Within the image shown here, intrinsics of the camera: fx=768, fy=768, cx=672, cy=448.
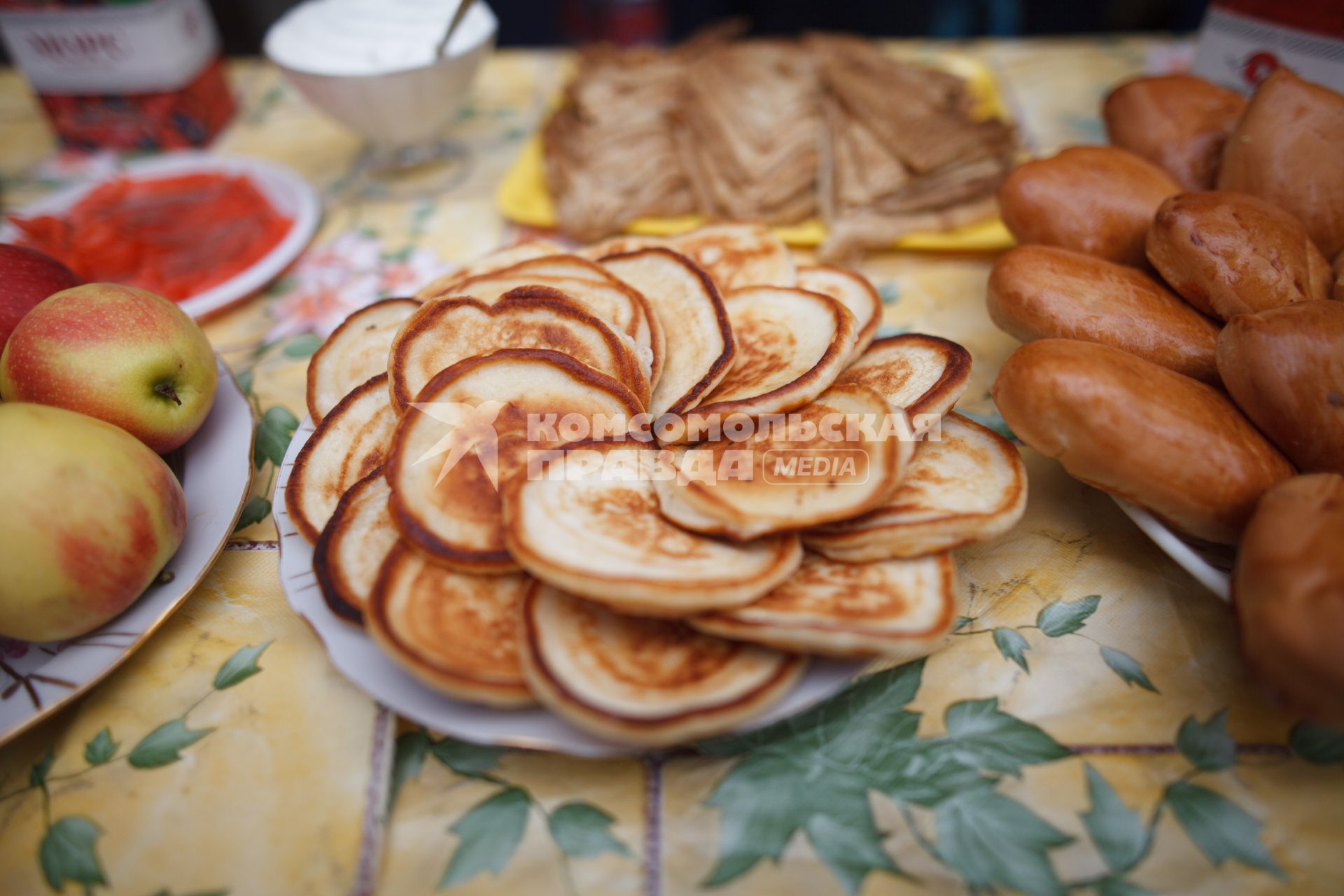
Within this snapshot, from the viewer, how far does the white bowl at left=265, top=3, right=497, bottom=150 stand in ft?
8.21

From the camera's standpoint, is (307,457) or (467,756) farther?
(307,457)

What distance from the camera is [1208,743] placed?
1.28 m

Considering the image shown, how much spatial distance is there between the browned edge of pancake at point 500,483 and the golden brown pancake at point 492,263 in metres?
0.42

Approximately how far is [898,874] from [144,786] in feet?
4.07

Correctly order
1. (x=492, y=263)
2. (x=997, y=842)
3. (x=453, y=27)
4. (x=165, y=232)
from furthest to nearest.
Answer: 1. (x=165, y=232)
2. (x=453, y=27)
3. (x=492, y=263)
4. (x=997, y=842)

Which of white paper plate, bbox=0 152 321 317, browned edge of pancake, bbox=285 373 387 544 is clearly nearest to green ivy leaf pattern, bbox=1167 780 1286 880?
browned edge of pancake, bbox=285 373 387 544

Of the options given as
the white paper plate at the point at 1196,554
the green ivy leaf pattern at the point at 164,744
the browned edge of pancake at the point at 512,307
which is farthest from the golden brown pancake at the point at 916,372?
the green ivy leaf pattern at the point at 164,744

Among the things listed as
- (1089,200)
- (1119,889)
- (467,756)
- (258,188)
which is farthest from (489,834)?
(258,188)

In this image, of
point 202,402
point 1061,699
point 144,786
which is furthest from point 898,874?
point 202,402

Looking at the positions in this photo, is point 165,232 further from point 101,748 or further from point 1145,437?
point 1145,437

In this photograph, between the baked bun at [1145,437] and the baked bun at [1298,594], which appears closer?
the baked bun at [1298,594]

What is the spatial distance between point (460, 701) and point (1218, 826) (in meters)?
1.19

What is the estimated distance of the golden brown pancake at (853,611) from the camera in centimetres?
113

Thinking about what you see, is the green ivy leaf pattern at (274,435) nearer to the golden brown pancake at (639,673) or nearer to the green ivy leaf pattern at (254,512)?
the green ivy leaf pattern at (254,512)
